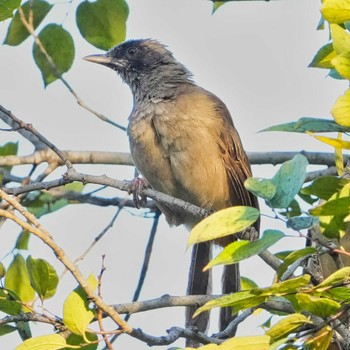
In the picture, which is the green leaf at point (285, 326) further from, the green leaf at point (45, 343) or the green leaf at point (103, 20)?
the green leaf at point (103, 20)

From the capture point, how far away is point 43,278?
347 cm

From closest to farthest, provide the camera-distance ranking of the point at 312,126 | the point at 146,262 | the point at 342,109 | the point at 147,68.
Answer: the point at 342,109
the point at 312,126
the point at 146,262
the point at 147,68

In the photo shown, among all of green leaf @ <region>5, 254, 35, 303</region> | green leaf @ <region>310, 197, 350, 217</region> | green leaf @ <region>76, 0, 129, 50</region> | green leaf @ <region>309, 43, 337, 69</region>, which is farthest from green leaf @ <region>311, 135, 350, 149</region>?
green leaf @ <region>76, 0, 129, 50</region>

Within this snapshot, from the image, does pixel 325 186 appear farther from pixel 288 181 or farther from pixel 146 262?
pixel 146 262

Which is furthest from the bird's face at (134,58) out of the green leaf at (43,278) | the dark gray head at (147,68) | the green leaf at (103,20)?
the green leaf at (43,278)

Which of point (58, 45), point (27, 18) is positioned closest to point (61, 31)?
point (58, 45)

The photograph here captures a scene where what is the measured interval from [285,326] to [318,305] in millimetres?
109

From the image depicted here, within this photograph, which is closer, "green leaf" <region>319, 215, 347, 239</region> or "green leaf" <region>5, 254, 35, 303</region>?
"green leaf" <region>319, 215, 347, 239</region>

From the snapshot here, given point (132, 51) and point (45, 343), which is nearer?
point (45, 343)

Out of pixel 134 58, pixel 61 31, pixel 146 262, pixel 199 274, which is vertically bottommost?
pixel 199 274

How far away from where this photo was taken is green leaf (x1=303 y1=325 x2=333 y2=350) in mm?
2432

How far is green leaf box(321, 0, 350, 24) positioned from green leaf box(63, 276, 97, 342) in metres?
1.30

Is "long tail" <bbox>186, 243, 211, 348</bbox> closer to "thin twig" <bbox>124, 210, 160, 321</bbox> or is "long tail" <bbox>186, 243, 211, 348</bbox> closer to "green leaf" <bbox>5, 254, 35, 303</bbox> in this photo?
"thin twig" <bbox>124, 210, 160, 321</bbox>

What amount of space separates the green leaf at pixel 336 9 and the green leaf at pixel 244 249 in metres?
0.62
